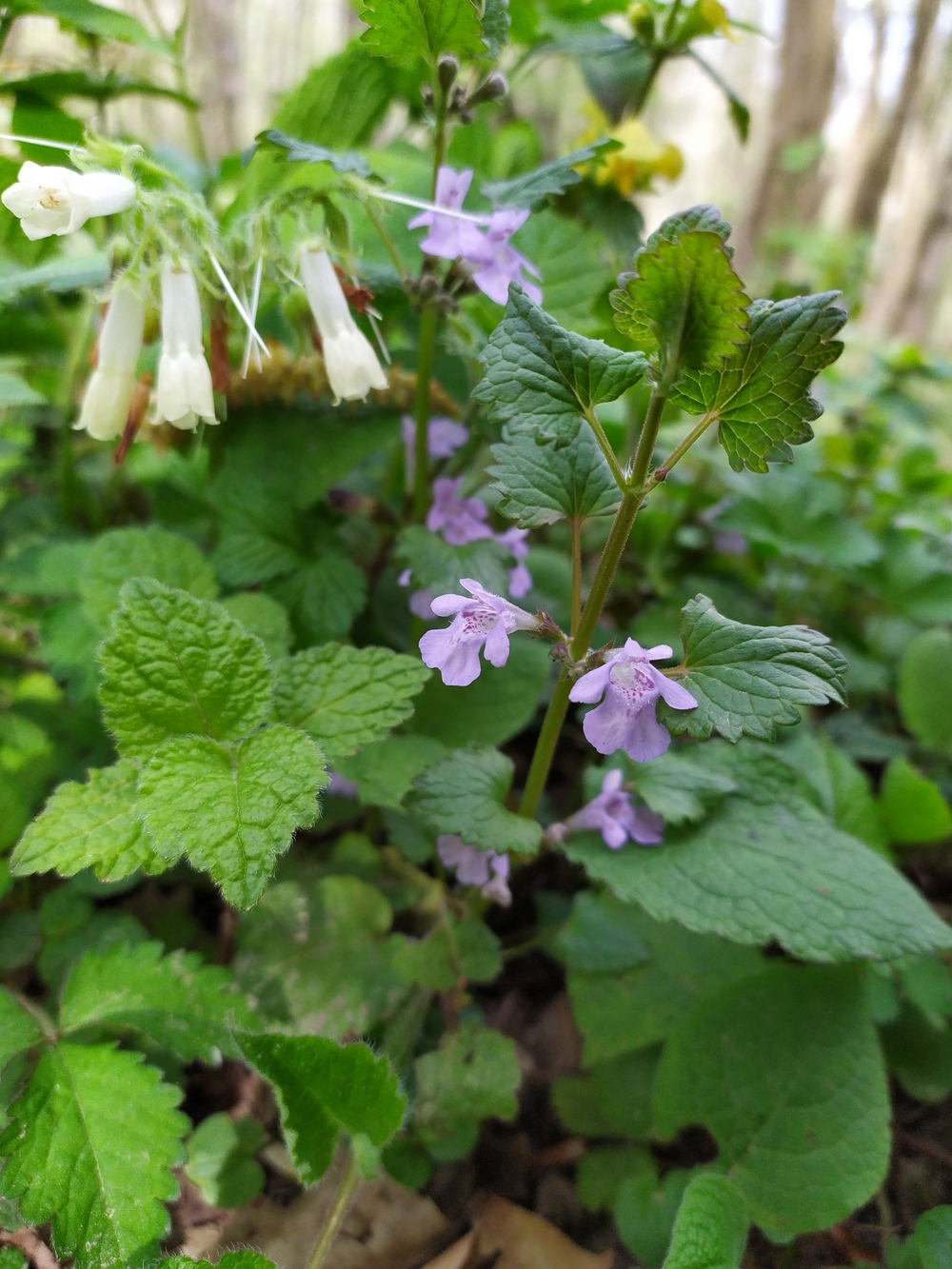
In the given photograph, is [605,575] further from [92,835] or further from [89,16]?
[89,16]

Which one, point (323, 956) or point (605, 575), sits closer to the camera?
point (605, 575)

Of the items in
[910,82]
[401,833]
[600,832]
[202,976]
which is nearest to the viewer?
[202,976]

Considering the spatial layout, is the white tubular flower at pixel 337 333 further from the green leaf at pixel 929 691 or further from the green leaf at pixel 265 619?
the green leaf at pixel 929 691

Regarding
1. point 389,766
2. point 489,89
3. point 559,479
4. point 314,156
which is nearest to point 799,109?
point 489,89

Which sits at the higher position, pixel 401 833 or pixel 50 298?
pixel 50 298

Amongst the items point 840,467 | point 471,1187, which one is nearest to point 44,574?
point 471,1187


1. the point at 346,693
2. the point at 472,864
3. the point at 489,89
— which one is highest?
the point at 489,89

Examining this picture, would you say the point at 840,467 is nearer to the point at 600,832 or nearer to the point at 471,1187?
the point at 600,832

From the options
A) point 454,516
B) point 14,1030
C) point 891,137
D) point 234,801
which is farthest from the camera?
point 891,137

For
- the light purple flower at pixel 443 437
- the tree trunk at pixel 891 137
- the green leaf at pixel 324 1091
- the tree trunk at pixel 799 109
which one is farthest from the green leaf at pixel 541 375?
the tree trunk at pixel 891 137
